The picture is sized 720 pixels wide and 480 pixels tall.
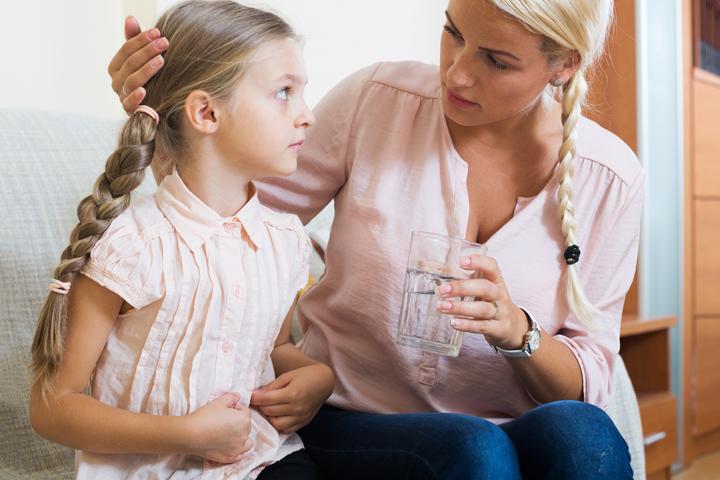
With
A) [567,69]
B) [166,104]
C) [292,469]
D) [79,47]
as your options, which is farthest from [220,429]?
[79,47]

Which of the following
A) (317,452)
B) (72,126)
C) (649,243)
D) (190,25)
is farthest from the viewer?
(649,243)

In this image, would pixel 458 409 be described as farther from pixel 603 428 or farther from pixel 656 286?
pixel 656 286

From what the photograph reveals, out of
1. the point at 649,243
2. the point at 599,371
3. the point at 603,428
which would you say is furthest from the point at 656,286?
the point at 603,428

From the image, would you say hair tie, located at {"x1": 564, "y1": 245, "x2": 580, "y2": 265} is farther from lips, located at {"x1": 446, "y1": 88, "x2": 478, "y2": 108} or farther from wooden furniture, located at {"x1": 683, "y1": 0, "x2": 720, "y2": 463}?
wooden furniture, located at {"x1": 683, "y1": 0, "x2": 720, "y2": 463}

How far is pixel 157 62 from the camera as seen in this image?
0.96 meters

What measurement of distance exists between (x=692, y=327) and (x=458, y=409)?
7.15 feet

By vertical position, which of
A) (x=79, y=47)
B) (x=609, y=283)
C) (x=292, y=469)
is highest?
(x=79, y=47)

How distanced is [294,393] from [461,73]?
47cm

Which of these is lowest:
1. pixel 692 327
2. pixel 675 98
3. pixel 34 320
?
pixel 692 327

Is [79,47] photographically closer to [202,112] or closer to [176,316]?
[202,112]

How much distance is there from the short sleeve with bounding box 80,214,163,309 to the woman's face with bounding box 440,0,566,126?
1.51ft

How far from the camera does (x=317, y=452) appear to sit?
44.2 inches

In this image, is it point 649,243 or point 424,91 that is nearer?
point 424,91

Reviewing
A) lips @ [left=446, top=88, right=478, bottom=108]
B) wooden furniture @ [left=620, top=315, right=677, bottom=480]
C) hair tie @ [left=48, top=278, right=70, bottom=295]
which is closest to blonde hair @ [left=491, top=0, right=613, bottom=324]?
lips @ [left=446, top=88, right=478, bottom=108]
